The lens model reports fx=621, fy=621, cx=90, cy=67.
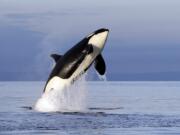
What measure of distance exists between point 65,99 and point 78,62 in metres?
4.27

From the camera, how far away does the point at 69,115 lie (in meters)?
33.9

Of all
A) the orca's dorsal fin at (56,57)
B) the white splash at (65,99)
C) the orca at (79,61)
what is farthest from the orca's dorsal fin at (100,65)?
the orca's dorsal fin at (56,57)

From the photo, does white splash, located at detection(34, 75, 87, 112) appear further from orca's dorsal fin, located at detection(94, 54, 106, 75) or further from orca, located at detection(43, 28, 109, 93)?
orca's dorsal fin, located at detection(94, 54, 106, 75)

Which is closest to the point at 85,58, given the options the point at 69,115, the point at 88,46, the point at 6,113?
the point at 88,46

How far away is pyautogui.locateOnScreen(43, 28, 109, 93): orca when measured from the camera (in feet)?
111

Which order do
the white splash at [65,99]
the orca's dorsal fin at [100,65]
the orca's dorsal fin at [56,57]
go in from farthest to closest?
the orca's dorsal fin at [56,57], the white splash at [65,99], the orca's dorsal fin at [100,65]

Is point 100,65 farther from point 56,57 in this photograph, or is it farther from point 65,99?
point 65,99

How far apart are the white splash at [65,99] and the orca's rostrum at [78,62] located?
0.46 metres

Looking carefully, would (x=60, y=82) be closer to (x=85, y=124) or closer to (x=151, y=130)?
(x=85, y=124)

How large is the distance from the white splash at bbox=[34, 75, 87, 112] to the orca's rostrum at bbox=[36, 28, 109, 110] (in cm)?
46

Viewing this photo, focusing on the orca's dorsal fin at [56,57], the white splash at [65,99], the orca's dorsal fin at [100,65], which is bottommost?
the white splash at [65,99]

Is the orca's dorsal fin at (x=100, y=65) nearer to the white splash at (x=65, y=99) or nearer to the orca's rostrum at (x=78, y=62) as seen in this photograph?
the orca's rostrum at (x=78, y=62)

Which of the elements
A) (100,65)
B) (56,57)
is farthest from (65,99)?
(100,65)

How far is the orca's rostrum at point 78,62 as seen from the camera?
33.8 metres
